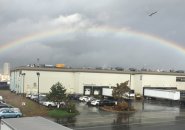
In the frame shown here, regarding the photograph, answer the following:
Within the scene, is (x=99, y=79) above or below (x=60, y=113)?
above

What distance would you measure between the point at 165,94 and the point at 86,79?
2338 centimetres

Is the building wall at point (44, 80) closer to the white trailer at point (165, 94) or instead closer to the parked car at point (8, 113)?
the white trailer at point (165, 94)

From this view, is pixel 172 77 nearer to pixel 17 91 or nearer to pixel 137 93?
pixel 137 93

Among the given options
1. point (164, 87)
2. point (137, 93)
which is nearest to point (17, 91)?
point (137, 93)

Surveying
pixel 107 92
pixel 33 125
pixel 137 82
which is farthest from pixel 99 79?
pixel 33 125

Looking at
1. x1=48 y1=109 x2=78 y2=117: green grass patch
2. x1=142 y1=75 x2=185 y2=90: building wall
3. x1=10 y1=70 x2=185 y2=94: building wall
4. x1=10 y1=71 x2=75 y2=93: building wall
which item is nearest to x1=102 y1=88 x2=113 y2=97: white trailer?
x1=10 y1=70 x2=185 y2=94: building wall

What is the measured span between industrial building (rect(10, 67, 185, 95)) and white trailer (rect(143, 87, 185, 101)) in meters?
4.33

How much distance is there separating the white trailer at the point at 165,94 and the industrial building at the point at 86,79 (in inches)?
171

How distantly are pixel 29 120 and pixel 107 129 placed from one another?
56.8 feet

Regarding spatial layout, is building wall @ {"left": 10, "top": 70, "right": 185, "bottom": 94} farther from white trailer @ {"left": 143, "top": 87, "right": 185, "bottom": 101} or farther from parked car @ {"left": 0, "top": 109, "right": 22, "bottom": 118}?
parked car @ {"left": 0, "top": 109, "right": 22, "bottom": 118}

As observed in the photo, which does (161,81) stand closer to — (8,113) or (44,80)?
(44,80)

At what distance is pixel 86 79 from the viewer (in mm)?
96812

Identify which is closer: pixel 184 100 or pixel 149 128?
pixel 149 128

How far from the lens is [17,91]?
100625mm
